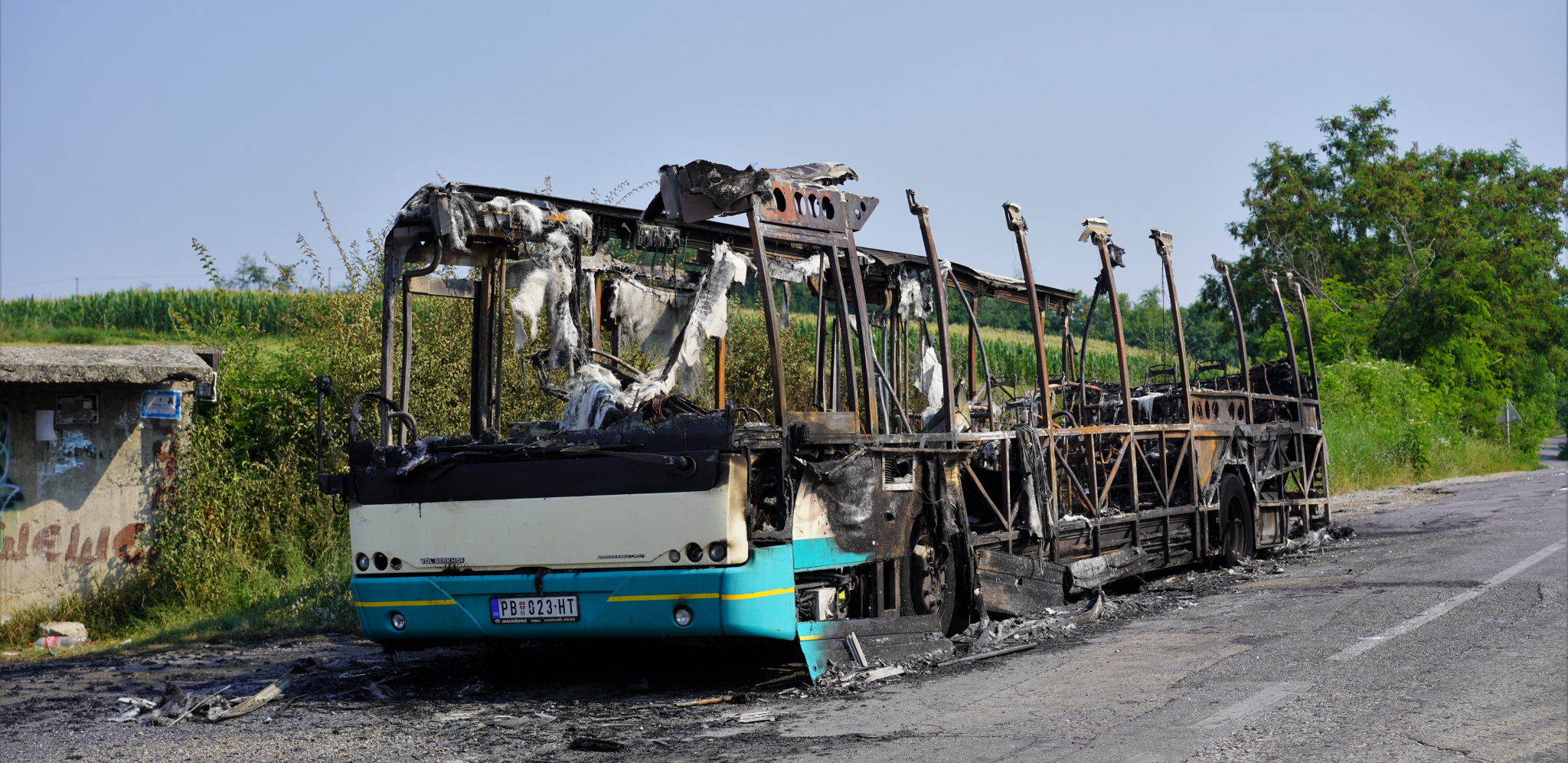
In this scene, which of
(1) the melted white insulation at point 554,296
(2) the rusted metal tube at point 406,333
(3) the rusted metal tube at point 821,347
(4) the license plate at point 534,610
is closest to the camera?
(4) the license plate at point 534,610

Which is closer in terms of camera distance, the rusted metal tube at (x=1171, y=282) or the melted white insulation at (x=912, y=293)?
the melted white insulation at (x=912, y=293)

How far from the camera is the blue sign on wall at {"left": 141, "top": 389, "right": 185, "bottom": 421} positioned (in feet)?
38.2

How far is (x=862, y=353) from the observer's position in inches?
306

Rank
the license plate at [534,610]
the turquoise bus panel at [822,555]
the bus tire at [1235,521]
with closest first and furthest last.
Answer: the license plate at [534,610], the turquoise bus panel at [822,555], the bus tire at [1235,521]

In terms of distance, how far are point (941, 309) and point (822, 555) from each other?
103 inches

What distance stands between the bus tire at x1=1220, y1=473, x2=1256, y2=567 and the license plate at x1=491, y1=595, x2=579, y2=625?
8862 millimetres

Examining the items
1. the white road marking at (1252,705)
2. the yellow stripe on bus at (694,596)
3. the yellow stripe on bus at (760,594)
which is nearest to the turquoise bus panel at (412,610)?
the yellow stripe on bus at (694,596)

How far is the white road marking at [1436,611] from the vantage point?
25.3ft

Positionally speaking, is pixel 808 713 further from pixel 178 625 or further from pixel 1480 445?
pixel 1480 445

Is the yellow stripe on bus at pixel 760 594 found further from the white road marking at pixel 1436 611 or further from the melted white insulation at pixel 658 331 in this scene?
the white road marking at pixel 1436 611

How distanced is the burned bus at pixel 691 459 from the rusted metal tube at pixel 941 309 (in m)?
0.02

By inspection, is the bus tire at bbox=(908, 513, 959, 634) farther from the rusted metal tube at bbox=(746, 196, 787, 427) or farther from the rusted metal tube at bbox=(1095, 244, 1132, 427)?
the rusted metal tube at bbox=(1095, 244, 1132, 427)

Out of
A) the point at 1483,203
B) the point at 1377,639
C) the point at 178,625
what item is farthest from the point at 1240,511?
the point at 1483,203

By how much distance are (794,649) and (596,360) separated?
2270 millimetres
